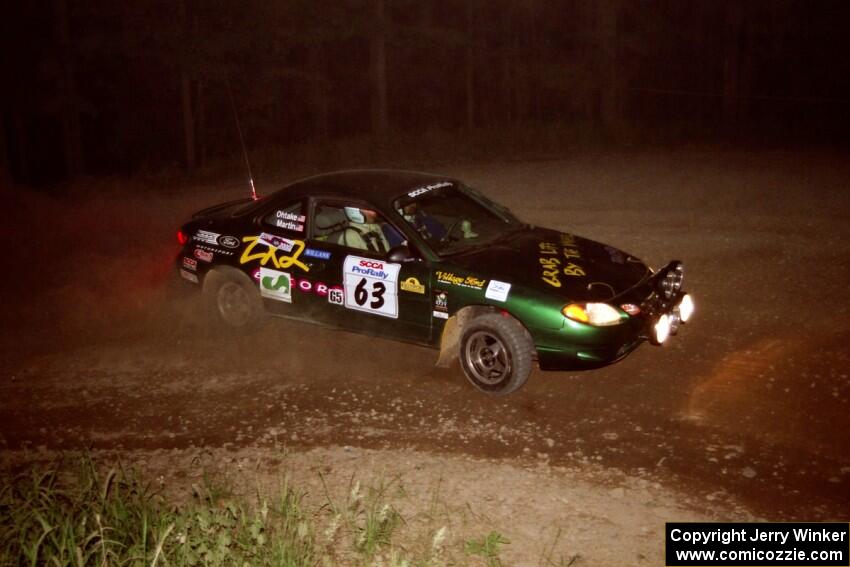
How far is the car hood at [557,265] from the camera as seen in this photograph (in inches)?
242

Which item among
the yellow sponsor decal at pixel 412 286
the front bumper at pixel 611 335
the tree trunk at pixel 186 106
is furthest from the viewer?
the tree trunk at pixel 186 106

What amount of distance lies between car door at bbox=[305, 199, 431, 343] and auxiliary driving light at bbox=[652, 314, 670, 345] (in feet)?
5.60

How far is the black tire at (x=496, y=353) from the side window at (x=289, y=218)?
6.04 ft

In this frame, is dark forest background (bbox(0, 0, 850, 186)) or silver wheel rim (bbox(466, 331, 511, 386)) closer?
silver wheel rim (bbox(466, 331, 511, 386))

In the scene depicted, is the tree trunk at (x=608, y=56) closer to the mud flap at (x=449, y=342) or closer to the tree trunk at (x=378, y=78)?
the tree trunk at (x=378, y=78)

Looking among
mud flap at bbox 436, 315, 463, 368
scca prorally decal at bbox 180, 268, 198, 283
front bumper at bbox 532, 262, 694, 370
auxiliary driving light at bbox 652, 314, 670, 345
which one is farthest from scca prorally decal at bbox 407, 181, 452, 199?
scca prorally decal at bbox 180, 268, 198, 283

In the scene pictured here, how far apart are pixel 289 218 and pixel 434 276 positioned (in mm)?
1611

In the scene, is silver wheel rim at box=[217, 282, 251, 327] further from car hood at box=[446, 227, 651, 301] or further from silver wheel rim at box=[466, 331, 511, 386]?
silver wheel rim at box=[466, 331, 511, 386]

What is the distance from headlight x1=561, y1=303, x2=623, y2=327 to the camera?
594cm

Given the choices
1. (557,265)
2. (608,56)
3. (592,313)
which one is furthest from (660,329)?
(608,56)

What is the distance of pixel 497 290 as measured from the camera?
6160mm

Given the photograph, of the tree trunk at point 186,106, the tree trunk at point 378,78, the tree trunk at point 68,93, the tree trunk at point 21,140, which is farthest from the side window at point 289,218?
the tree trunk at point 21,140

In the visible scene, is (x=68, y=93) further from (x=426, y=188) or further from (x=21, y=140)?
(x=426, y=188)

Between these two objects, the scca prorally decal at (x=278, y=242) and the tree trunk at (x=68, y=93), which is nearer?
the scca prorally decal at (x=278, y=242)
